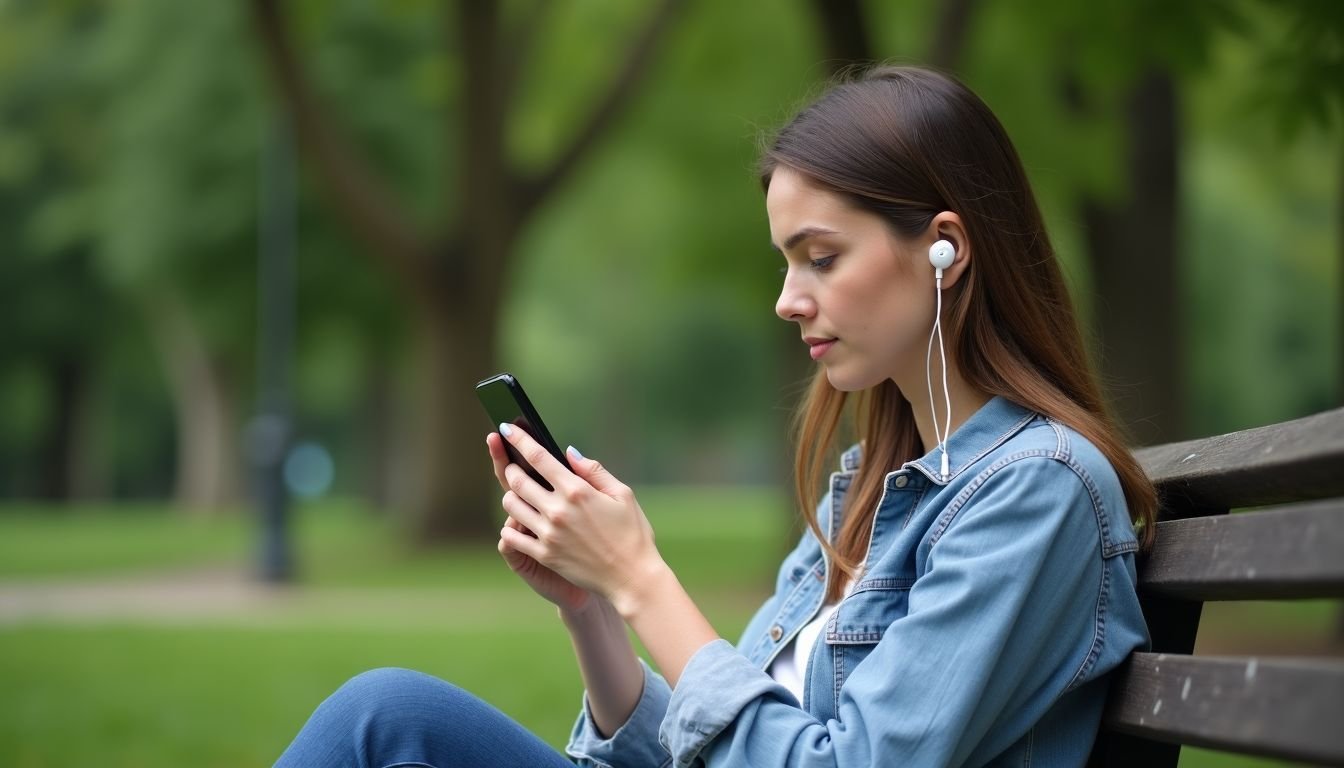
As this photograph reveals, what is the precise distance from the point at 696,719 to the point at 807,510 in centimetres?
63

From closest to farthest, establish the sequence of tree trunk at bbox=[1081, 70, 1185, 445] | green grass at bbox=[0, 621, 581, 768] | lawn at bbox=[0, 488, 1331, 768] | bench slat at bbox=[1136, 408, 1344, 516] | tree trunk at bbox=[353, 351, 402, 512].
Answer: bench slat at bbox=[1136, 408, 1344, 516], green grass at bbox=[0, 621, 581, 768], lawn at bbox=[0, 488, 1331, 768], tree trunk at bbox=[1081, 70, 1185, 445], tree trunk at bbox=[353, 351, 402, 512]

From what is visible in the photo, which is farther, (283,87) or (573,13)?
(573,13)

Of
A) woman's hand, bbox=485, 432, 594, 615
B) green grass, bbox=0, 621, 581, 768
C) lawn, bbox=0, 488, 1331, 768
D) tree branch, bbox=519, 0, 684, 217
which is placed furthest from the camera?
tree branch, bbox=519, 0, 684, 217

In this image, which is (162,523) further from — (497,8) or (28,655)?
(28,655)

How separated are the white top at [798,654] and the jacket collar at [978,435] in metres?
0.26

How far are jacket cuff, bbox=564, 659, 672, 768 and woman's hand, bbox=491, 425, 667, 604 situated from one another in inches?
19.2

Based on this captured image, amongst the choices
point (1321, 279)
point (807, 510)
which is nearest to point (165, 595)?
point (807, 510)

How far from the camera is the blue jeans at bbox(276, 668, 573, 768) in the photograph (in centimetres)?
211

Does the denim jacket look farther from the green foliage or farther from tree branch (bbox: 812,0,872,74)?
tree branch (bbox: 812,0,872,74)

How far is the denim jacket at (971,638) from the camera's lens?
1788mm

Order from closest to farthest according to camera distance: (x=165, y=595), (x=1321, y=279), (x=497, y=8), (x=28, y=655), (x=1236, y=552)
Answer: (x=1236, y=552)
(x=28, y=655)
(x=165, y=595)
(x=497, y=8)
(x=1321, y=279)

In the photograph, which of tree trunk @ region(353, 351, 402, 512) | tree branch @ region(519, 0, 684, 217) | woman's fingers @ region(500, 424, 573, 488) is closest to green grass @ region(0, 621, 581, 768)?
woman's fingers @ region(500, 424, 573, 488)

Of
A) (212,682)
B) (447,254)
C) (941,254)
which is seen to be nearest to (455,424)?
(447,254)

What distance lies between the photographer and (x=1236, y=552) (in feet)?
5.56
